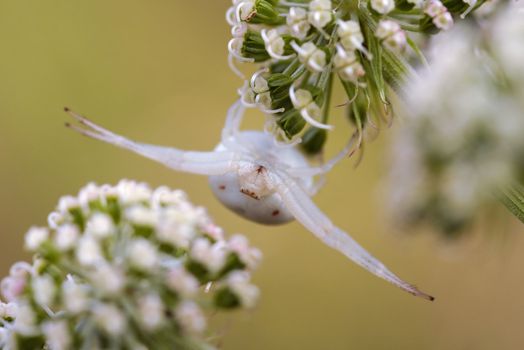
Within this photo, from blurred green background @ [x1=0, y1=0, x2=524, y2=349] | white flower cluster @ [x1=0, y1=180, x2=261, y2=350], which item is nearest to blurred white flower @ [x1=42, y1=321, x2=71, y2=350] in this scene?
white flower cluster @ [x1=0, y1=180, x2=261, y2=350]

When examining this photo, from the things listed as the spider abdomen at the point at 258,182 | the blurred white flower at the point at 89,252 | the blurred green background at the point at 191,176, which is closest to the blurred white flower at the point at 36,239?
the blurred white flower at the point at 89,252

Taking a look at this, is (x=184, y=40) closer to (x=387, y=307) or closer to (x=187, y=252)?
(x=387, y=307)

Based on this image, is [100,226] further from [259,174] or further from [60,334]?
[259,174]

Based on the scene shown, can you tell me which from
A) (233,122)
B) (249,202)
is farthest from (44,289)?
(233,122)

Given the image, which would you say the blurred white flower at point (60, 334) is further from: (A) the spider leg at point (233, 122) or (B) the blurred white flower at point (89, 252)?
(A) the spider leg at point (233, 122)

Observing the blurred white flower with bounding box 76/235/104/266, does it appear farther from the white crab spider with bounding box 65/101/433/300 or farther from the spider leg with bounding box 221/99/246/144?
the spider leg with bounding box 221/99/246/144

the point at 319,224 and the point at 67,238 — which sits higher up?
the point at 319,224
